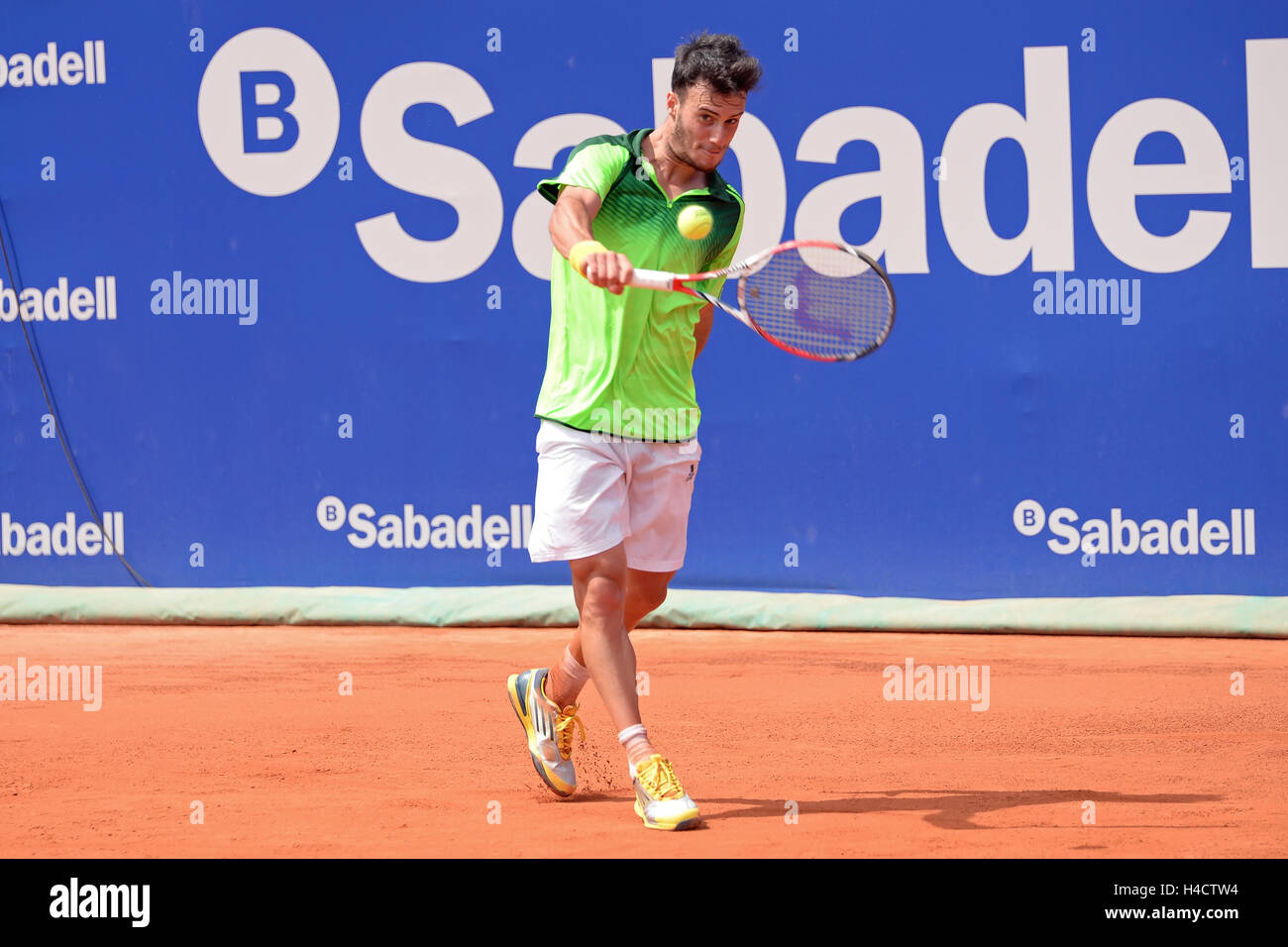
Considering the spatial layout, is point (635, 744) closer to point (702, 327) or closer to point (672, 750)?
point (672, 750)

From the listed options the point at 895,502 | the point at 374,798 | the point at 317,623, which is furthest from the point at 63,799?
the point at 895,502

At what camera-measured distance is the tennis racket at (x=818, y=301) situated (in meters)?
3.40

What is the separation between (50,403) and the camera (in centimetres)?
665

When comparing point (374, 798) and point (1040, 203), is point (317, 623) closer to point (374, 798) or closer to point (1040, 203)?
point (374, 798)

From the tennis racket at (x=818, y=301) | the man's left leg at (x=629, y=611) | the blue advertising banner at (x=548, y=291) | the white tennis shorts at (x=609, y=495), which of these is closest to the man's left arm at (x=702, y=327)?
the tennis racket at (x=818, y=301)

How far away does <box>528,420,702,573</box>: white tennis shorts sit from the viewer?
3.33m

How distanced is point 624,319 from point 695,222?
0.28 metres

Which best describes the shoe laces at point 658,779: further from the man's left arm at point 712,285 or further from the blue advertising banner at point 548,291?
the blue advertising banner at point 548,291

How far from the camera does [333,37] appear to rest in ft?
21.0

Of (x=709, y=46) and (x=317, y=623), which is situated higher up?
(x=709, y=46)

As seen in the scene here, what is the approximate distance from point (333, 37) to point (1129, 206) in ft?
11.6

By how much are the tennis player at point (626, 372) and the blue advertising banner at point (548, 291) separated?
2.77 meters

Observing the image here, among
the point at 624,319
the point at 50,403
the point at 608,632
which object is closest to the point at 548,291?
the point at 50,403

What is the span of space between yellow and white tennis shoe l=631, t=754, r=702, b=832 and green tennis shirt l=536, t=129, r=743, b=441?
0.77 m
